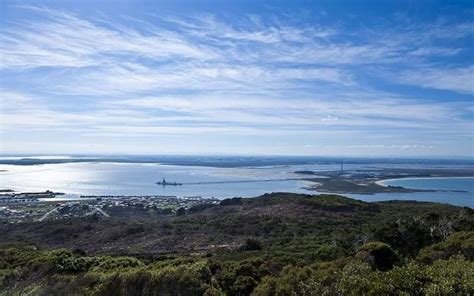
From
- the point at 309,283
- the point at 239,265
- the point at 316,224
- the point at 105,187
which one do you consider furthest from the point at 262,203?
the point at 105,187

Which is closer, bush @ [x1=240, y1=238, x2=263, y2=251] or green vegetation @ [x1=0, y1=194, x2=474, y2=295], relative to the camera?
green vegetation @ [x1=0, y1=194, x2=474, y2=295]

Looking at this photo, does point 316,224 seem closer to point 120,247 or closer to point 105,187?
point 120,247

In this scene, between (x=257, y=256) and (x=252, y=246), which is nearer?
(x=257, y=256)

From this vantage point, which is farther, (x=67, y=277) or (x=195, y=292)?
(x=67, y=277)

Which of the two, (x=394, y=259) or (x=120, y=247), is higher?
(x=394, y=259)

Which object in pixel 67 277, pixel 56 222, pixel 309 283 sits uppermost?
pixel 309 283

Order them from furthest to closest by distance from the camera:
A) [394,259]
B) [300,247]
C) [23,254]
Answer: [300,247]
[23,254]
[394,259]

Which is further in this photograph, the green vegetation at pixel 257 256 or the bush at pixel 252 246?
the bush at pixel 252 246

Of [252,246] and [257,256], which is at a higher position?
[257,256]
